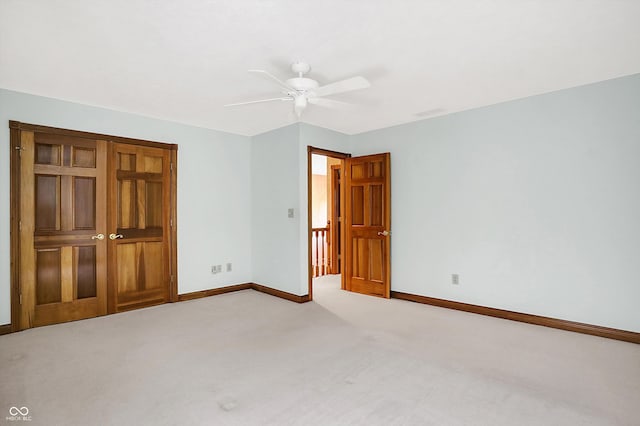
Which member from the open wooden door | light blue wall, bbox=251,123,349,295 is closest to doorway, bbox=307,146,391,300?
the open wooden door

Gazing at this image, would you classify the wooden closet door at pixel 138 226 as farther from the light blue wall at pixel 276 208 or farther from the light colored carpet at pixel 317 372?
the light blue wall at pixel 276 208

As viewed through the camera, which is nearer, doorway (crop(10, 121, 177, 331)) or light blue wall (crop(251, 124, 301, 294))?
doorway (crop(10, 121, 177, 331))

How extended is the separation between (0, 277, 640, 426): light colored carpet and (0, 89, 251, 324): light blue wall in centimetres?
109

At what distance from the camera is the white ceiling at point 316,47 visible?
6.84 feet

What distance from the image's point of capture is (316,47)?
2.53 metres

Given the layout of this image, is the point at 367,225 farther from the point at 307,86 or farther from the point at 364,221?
the point at 307,86

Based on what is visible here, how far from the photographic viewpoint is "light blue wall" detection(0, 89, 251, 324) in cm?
346

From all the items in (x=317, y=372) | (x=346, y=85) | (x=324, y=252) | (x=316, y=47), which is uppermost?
(x=316, y=47)

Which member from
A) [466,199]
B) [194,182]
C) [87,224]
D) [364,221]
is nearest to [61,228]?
[87,224]

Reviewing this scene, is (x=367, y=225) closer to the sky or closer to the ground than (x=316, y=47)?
closer to the ground

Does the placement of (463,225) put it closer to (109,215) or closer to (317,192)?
(109,215)

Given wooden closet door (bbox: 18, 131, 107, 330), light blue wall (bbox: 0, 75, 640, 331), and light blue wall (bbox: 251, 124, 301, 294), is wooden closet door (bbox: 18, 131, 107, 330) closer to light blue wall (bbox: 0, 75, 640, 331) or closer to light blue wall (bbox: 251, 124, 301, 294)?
light blue wall (bbox: 0, 75, 640, 331)

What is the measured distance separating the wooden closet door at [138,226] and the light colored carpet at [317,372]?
492 millimetres

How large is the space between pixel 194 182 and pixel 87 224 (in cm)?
141
